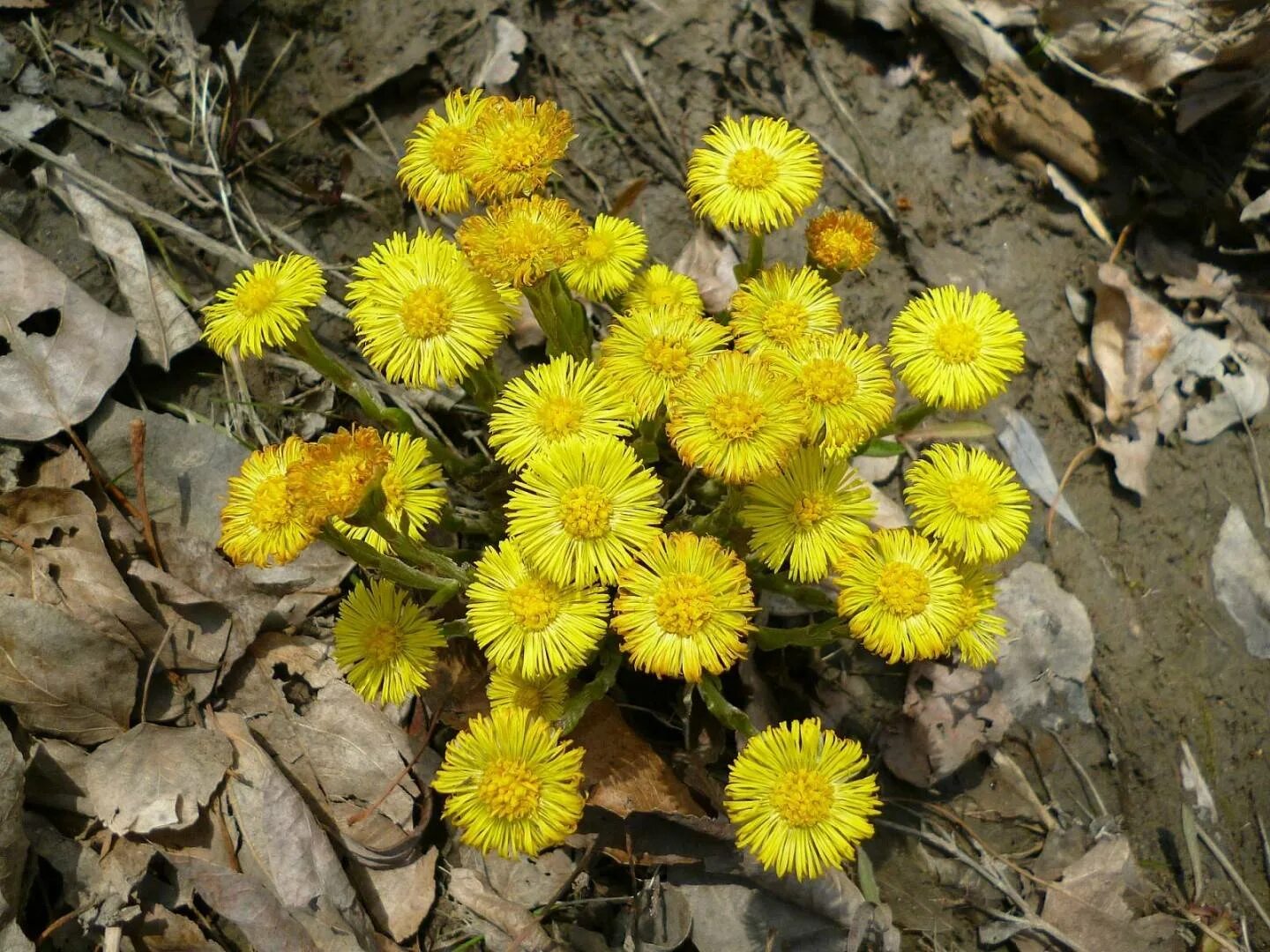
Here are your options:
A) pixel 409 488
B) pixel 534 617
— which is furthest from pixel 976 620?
pixel 409 488

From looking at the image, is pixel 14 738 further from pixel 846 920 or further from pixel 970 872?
pixel 970 872

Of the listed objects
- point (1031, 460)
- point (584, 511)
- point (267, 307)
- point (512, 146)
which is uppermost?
point (512, 146)

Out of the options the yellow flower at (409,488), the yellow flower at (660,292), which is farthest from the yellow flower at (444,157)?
the yellow flower at (409,488)

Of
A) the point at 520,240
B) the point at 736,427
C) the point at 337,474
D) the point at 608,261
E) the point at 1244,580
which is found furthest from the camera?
the point at 1244,580

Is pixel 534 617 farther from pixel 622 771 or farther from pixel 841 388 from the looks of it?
pixel 841 388

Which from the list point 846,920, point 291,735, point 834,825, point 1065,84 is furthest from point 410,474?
point 1065,84

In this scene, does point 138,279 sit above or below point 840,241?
below

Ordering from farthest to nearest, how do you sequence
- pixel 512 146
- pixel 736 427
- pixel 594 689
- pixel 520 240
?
1. pixel 594 689
2. pixel 512 146
3. pixel 520 240
4. pixel 736 427
